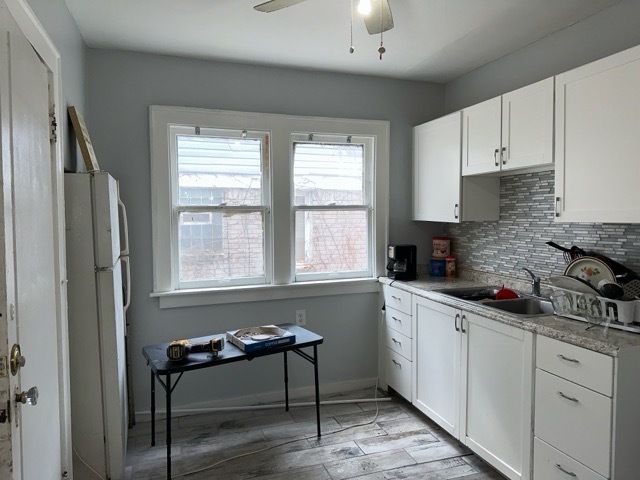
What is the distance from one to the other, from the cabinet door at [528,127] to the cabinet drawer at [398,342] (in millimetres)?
1358

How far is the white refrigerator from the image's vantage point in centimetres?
215

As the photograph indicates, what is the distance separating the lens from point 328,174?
11.7ft

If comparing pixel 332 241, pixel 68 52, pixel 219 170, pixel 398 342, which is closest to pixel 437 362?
pixel 398 342

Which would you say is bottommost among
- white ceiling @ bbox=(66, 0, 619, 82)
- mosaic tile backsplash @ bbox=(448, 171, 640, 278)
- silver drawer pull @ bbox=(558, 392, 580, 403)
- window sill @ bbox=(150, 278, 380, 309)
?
silver drawer pull @ bbox=(558, 392, 580, 403)

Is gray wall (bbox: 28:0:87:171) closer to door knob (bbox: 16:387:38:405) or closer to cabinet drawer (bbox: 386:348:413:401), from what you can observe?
door knob (bbox: 16:387:38:405)

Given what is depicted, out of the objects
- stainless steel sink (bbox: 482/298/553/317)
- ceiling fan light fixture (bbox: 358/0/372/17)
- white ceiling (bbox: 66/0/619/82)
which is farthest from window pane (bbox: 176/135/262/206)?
stainless steel sink (bbox: 482/298/553/317)

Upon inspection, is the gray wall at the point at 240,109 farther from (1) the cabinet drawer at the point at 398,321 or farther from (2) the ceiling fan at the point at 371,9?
(2) the ceiling fan at the point at 371,9

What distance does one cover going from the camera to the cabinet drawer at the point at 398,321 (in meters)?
3.19

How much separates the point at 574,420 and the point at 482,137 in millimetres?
1712

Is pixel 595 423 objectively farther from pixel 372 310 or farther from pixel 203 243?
pixel 203 243

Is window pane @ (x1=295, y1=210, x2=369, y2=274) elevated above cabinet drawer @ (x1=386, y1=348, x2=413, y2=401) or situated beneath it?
elevated above

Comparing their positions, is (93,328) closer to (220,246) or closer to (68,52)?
(220,246)

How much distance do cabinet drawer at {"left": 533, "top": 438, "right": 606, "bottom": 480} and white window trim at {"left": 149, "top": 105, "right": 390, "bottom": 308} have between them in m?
1.76

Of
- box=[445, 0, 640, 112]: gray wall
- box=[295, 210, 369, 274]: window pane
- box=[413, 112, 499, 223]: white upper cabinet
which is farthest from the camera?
box=[295, 210, 369, 274]: window pane
